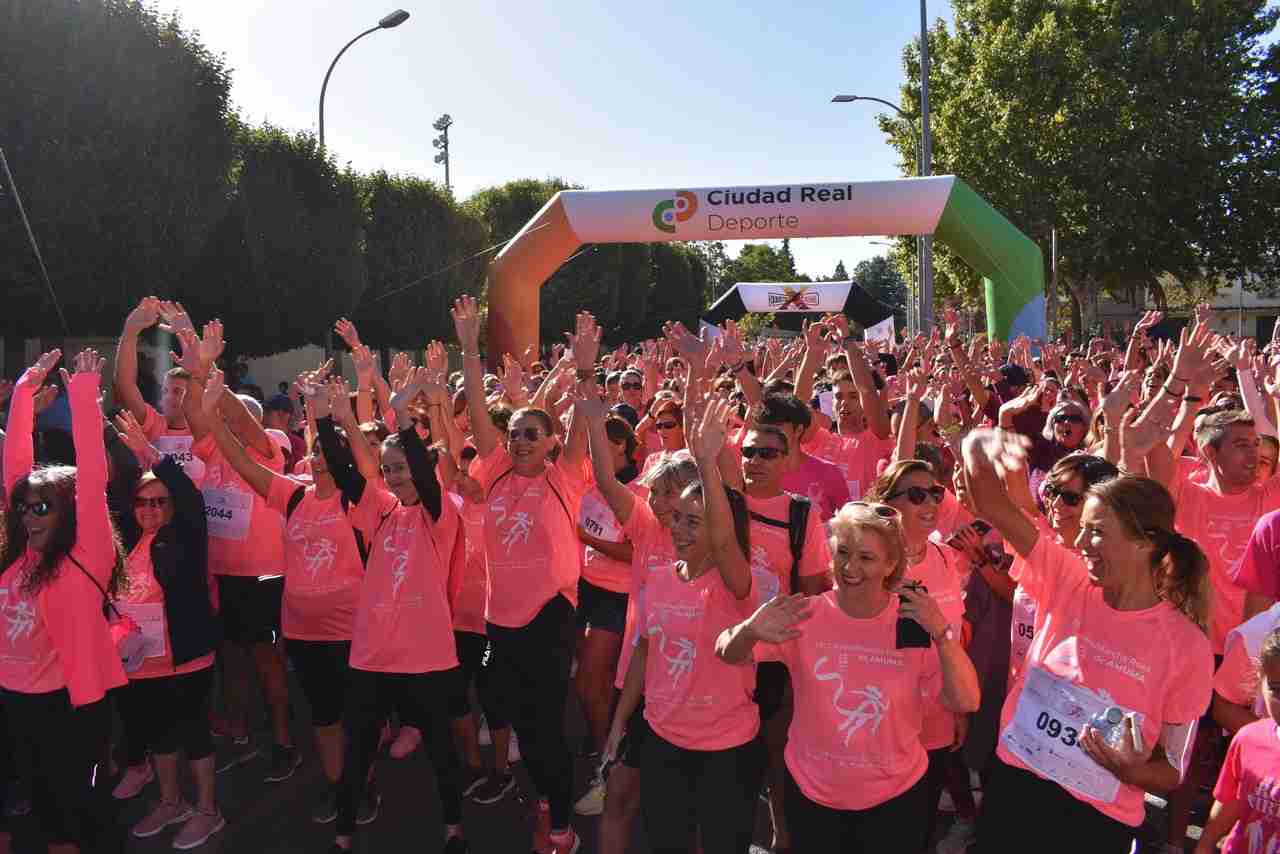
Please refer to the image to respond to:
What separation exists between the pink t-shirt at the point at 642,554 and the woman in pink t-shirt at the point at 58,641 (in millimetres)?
1799

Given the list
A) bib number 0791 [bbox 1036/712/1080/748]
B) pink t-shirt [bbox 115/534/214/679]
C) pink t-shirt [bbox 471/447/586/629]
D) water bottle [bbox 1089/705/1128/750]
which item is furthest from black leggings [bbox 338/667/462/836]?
water bottle [bbox 1089/705/1128/750]

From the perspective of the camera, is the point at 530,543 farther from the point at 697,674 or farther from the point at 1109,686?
the point at 1109,686

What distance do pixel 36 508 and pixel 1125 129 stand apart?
2881 cm

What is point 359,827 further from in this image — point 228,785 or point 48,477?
point 48,477

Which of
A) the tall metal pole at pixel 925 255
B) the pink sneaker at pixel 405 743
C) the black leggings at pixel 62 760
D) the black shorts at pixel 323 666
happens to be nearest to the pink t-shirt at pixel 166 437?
the black shorts at pixel 323 666

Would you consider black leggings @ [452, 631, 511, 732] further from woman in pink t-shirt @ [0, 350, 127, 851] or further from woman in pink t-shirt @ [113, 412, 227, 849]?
woman in pink t-shirt @ [0, 350, 127, 851]

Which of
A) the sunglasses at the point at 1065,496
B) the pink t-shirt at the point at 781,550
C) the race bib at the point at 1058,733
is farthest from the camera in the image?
the pink t-shirt at the point at 781,550

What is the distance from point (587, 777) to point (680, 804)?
1847mm

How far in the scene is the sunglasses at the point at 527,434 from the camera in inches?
162

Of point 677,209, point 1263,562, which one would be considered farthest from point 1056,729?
point 677,209

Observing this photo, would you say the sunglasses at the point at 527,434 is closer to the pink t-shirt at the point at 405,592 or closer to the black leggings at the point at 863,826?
the pink t-shirt at the point at 405,592

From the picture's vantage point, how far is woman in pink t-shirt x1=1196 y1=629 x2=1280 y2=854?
2428 mm

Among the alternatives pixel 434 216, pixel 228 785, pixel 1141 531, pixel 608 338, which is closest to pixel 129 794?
pixel 228 785

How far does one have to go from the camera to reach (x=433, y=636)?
3908mm
